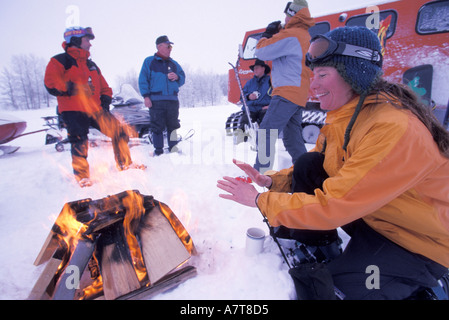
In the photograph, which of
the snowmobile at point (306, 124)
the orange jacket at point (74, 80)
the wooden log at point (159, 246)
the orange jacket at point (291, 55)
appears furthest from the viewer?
the snowmobile at point (306, 124)

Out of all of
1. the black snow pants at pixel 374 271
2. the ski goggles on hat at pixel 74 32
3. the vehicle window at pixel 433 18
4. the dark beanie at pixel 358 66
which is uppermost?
the vehicle window at pixel 433 18

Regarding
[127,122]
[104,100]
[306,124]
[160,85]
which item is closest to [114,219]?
[104,100]

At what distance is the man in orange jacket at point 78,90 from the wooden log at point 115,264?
1778 mm

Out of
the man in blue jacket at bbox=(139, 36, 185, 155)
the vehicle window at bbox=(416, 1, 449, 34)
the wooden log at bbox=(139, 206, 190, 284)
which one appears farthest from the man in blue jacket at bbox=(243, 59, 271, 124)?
the wooden log at bbox=(139, 206, 190, 284)

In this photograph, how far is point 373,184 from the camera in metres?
1.01

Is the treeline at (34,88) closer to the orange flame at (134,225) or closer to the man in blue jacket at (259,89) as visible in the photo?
the man in blue jacket at (259,89)

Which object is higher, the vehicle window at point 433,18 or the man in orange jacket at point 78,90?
the vehicle window at point 433,18

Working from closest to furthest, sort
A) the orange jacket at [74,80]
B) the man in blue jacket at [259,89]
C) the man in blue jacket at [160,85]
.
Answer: the orange jacket at [74,80]
the man in blue jacket at [160,85]
the man in blue jacket at [259,89]

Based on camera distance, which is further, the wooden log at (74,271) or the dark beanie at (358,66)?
the wooden log at (74,271)

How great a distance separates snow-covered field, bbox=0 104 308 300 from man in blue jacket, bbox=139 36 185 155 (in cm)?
83

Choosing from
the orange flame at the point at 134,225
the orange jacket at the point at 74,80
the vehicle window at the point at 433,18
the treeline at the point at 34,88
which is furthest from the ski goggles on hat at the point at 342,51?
the treeline at the point at 34,88

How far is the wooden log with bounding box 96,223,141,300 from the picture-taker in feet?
4.93

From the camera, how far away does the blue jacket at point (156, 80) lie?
4.49 metres

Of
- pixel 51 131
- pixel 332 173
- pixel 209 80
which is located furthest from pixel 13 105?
pixel 332 173
